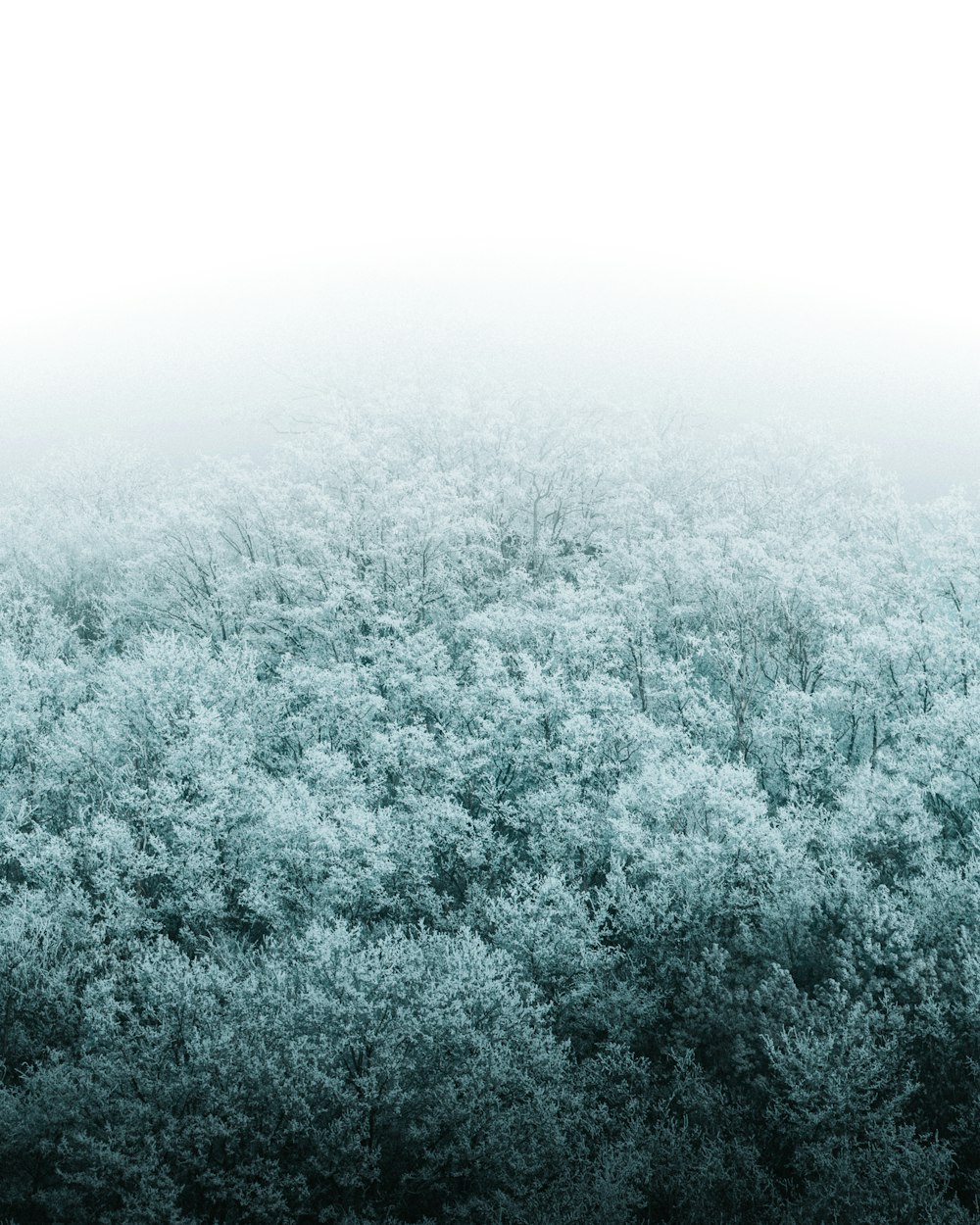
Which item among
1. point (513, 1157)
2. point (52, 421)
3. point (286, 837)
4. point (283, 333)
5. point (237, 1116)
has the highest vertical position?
point (283, 333)

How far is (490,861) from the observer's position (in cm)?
3009

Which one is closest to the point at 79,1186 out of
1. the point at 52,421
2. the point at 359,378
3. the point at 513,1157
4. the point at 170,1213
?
the point at 170,1213

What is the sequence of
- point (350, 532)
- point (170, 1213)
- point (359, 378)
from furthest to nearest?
point (359, 378) → point (350, 532) → point (170, 1213)

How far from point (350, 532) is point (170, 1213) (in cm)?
3226

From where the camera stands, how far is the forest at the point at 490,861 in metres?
19.0

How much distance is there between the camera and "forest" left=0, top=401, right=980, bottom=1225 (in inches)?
749

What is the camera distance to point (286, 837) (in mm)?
27141

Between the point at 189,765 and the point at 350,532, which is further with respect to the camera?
the point at 350,532

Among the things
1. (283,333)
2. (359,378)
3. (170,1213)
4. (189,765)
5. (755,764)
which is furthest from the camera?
(283,333)

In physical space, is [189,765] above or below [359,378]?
below

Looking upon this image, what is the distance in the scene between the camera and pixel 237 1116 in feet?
59.9

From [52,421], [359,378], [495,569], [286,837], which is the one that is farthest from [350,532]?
[52,421]

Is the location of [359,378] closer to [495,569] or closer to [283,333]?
[283,333]

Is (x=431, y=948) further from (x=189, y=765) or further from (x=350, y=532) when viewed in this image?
(x=350, y=532)
